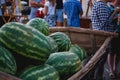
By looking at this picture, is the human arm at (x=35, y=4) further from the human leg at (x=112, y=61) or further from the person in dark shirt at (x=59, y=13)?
the human leg at (x=112, y=61)

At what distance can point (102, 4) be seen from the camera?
7270 millimetres

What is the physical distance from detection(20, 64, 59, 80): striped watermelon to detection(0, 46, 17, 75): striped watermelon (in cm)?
12

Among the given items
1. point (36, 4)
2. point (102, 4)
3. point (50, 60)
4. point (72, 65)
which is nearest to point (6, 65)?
point (50, 60)

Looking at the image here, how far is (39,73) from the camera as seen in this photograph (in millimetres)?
3041

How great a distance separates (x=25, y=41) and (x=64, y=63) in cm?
66

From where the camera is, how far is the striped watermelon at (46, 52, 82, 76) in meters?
3.54

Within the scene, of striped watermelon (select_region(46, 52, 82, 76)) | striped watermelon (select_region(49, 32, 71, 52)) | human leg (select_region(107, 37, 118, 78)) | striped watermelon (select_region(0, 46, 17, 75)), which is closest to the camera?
striped watermelon (select_region(0, 46, 17, 75))

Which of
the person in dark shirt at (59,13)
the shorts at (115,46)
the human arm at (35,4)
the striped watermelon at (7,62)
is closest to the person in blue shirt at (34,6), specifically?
the human arm at (35,4)

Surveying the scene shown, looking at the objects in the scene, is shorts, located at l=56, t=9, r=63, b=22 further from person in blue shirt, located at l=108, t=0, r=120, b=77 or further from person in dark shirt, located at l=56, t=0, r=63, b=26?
person in blue shirt, located at l=108, t=0, r=120, b=77

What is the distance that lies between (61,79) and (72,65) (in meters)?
0.19

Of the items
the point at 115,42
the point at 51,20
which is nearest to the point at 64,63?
the point at 115,42

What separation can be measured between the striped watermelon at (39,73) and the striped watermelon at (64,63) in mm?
355

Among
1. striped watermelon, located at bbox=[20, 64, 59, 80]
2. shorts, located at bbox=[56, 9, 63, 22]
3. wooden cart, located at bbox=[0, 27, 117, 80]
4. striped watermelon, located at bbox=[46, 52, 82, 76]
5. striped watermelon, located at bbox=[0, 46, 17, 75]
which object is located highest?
striped watermelon, located at bbox=[0, 46, 17, 75]

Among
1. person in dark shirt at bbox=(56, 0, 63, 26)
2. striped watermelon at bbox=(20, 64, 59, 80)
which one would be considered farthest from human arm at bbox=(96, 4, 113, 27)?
striped watermelon at bbox=(20, 64, 59, 80)
